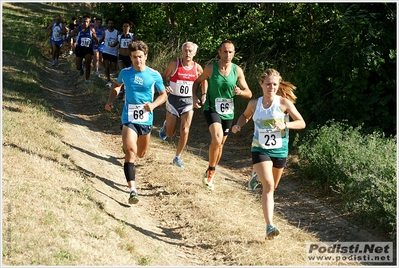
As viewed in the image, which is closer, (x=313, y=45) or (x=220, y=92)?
(x=220, y=92)

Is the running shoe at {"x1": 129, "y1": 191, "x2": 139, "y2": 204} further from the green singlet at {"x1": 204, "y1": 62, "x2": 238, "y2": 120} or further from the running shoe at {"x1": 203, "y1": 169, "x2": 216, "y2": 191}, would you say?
the green singlet at {"x1": 204, "y1": 62, "x2": 238, "y2": 120}

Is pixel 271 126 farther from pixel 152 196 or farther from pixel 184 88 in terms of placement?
pixel 184 88

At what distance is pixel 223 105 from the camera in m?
8.63

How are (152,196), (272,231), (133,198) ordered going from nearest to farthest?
1. (272,231)
2. (133,198)
3. (152,196)

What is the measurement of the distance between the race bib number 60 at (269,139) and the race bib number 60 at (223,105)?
5.47 feet

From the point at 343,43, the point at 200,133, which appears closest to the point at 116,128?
the point at 200,133

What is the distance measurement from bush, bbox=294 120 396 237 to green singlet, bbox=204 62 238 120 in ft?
5.52

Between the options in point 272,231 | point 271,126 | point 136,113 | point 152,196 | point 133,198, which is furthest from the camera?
point 152,196

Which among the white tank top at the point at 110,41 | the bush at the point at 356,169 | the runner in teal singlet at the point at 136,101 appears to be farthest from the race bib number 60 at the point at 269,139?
the white tank top at the point at 110,41

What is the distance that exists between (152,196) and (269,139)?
2.41 m

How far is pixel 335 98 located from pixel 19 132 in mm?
5190

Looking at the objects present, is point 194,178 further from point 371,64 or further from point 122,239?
point 371,64

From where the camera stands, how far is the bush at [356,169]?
7520 millimetres

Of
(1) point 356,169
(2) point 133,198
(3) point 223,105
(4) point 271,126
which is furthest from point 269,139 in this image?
(1) point 356,169
